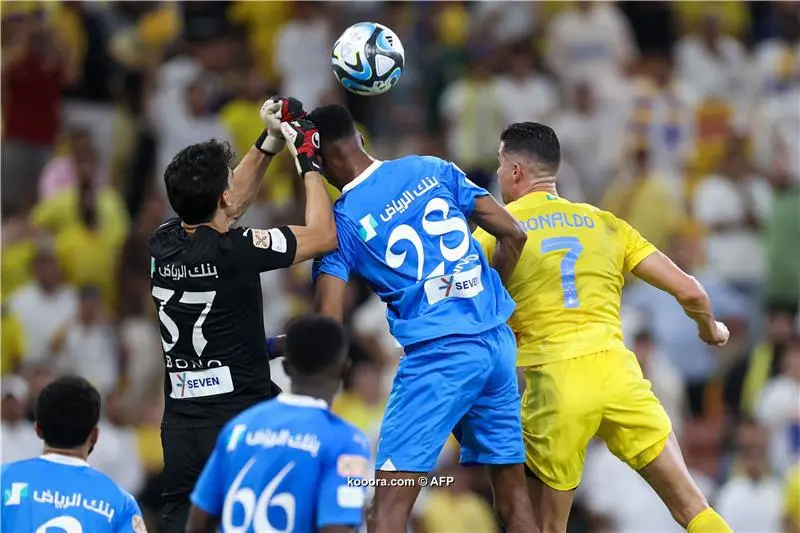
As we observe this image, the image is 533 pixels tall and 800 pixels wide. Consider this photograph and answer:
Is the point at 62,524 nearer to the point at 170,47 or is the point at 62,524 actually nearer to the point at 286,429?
the point at 286,429

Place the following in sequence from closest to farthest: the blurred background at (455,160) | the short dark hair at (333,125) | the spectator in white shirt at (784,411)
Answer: the short dark hair at (333,125) < the blurred background at (455,160) < the spectator in white shirt at (784,411)

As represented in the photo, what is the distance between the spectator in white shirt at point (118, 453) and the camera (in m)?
13.2

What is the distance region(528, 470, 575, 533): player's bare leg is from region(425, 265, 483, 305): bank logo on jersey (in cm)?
115

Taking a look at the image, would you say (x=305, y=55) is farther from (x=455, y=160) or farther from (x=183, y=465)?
(x=183, y=465)

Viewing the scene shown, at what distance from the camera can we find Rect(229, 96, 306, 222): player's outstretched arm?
789 centimetres

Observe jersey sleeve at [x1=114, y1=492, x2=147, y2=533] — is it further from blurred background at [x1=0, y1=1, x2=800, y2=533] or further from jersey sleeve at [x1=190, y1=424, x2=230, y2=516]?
blurred background at [x1=0, y1=1, x2=800, y2=533]

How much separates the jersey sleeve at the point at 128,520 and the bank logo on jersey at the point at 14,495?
1.43 feet

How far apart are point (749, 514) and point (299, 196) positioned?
5739mm

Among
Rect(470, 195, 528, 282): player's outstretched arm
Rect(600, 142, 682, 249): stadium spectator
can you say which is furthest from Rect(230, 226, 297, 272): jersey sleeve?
Rect(600, 142, 682, 249): stadium spectator

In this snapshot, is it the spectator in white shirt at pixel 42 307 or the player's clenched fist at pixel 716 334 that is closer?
the player's clenched fist at pixel 716 334

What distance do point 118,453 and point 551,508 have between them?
6.29 meters

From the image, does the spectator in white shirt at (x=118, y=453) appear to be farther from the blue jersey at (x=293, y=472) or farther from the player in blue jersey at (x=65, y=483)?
the blue jersey at (x=293, y=472)

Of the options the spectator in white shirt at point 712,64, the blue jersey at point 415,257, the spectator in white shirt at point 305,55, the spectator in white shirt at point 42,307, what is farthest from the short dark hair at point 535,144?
the spectator in white shirt at point 712,64

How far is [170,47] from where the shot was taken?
1742cm
